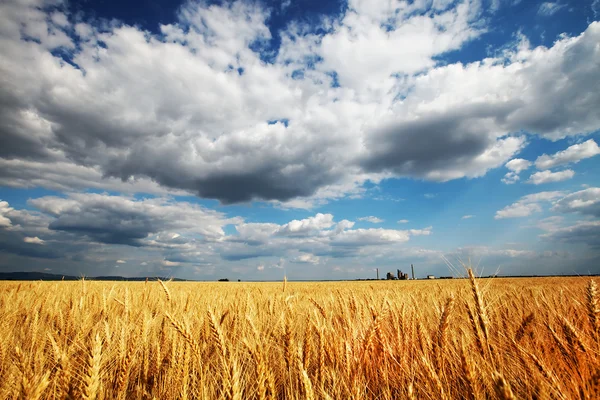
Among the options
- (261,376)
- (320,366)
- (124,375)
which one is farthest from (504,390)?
(124,375)

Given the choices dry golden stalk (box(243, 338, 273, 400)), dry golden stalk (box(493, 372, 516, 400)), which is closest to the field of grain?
dry golden stalk (box(243, 338, 273, 400))

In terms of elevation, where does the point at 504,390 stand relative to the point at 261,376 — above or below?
above

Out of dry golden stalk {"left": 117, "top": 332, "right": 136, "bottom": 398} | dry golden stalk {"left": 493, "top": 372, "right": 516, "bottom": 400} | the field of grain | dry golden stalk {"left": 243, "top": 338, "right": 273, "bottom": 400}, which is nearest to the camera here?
dry golden stalk {"left": 493, "top": 372, "right": 516, "bottom": 400}

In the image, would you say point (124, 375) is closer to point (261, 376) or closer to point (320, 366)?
point (261, 376)

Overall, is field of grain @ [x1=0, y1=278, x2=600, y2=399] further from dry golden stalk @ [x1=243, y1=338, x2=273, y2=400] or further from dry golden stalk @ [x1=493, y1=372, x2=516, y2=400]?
dry golden stalk @ [x1=493, y1=372, x2=516, y2=400]

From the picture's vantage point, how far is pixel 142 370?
1.97 meters

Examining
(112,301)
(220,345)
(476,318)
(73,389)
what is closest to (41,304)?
(112,301)

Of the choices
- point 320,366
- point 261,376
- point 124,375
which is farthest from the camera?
point 320,366

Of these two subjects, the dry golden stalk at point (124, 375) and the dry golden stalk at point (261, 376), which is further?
the dry golden stalk at point (124, 375)

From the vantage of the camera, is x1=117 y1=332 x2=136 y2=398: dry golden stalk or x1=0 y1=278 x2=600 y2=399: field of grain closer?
x1=0 y1=278 x2=600 y2=399: field of grain

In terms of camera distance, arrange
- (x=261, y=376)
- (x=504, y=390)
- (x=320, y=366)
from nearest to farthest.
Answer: (x=504, y=390), (x=261, y=376), (x=320, y=366)

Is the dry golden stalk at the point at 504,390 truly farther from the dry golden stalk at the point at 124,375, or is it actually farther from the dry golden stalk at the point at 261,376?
the dry golden stalk at the point at 124,375

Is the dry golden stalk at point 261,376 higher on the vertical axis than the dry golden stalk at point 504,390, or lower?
lower

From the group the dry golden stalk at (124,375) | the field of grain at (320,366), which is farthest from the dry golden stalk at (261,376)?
the dry golden stalk at (124,375)
